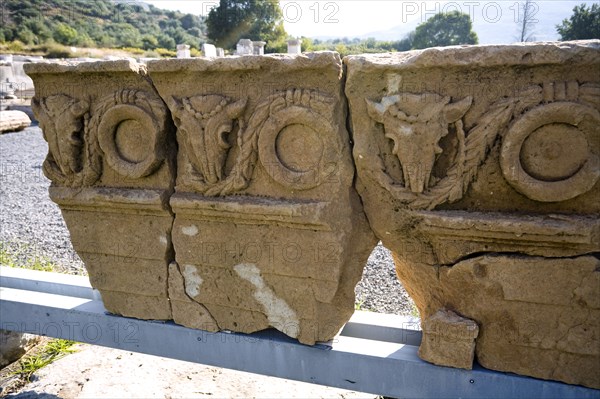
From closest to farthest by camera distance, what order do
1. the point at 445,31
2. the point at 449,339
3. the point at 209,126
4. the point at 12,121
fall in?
the point at 449,339 → the point at 209,126 → the point at 12,121 → the point at 445,31

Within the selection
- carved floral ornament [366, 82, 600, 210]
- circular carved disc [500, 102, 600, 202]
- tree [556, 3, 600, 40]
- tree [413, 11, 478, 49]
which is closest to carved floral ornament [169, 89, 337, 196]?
carved floral ornament [366, 82, 600, 210]

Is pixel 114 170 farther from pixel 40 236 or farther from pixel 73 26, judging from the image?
pixel 73 26

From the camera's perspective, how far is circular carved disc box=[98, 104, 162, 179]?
2160 millimetres

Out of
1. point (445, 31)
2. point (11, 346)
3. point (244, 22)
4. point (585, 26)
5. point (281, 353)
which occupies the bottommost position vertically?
point (11, 346)

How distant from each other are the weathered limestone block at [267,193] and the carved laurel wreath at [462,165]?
0.21 meters

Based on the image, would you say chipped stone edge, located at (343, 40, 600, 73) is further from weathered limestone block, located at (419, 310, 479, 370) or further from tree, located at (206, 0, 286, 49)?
tree, located at (206, 0, 286, 49)

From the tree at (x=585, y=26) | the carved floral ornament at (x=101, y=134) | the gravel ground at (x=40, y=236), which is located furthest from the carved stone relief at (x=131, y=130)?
the tree at (x=585, y=26)

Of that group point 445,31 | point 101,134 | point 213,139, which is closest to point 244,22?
point 445,31

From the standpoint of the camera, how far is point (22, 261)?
4508 millimetres

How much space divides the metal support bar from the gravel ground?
136 cm

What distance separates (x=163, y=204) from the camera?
220 centimetres

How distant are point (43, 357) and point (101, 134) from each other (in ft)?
5.98

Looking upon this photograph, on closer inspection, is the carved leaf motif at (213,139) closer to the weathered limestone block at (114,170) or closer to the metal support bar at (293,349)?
the weathered limestone block at (114,170)

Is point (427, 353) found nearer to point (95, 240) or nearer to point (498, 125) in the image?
point (498, 125)
